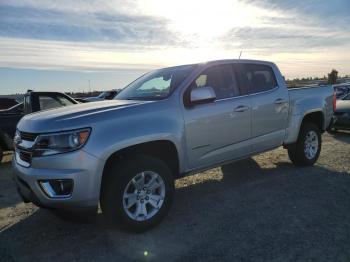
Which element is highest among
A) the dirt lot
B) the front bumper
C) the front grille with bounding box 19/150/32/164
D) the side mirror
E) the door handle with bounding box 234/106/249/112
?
the side mirror

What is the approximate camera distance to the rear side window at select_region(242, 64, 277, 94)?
5.63 meters

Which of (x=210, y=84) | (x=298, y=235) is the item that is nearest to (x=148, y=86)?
(x=210, y=84)

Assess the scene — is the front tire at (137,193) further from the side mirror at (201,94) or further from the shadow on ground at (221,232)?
the side mirror at (201,94)

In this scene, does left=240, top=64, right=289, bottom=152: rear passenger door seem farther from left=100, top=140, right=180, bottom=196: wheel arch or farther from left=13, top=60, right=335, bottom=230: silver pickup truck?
left=100, top=140, right=180, bottom=196: wheel arch

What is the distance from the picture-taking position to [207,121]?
4.72 m

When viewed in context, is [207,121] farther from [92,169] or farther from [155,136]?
[92,169]

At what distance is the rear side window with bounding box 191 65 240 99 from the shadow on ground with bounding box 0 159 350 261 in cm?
150

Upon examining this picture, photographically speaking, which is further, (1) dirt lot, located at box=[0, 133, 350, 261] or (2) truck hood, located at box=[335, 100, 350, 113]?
(2) truck hood, located at box=[335, 100, 350, 113]

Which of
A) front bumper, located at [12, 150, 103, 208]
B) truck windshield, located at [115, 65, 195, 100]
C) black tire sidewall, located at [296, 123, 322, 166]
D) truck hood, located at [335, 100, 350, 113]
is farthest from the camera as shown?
truck hood, located at [335, 100, 350, 113]

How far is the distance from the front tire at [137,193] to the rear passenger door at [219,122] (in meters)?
0.59

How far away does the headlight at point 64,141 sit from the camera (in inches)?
143

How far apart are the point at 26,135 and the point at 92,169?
2.97ft

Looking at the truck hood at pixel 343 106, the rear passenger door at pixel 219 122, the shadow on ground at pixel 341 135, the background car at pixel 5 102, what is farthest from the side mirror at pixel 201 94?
the background car at pixel 5 102

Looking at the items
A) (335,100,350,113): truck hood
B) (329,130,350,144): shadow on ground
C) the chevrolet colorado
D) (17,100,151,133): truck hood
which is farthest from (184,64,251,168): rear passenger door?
(335,100,350,113): truck hood
